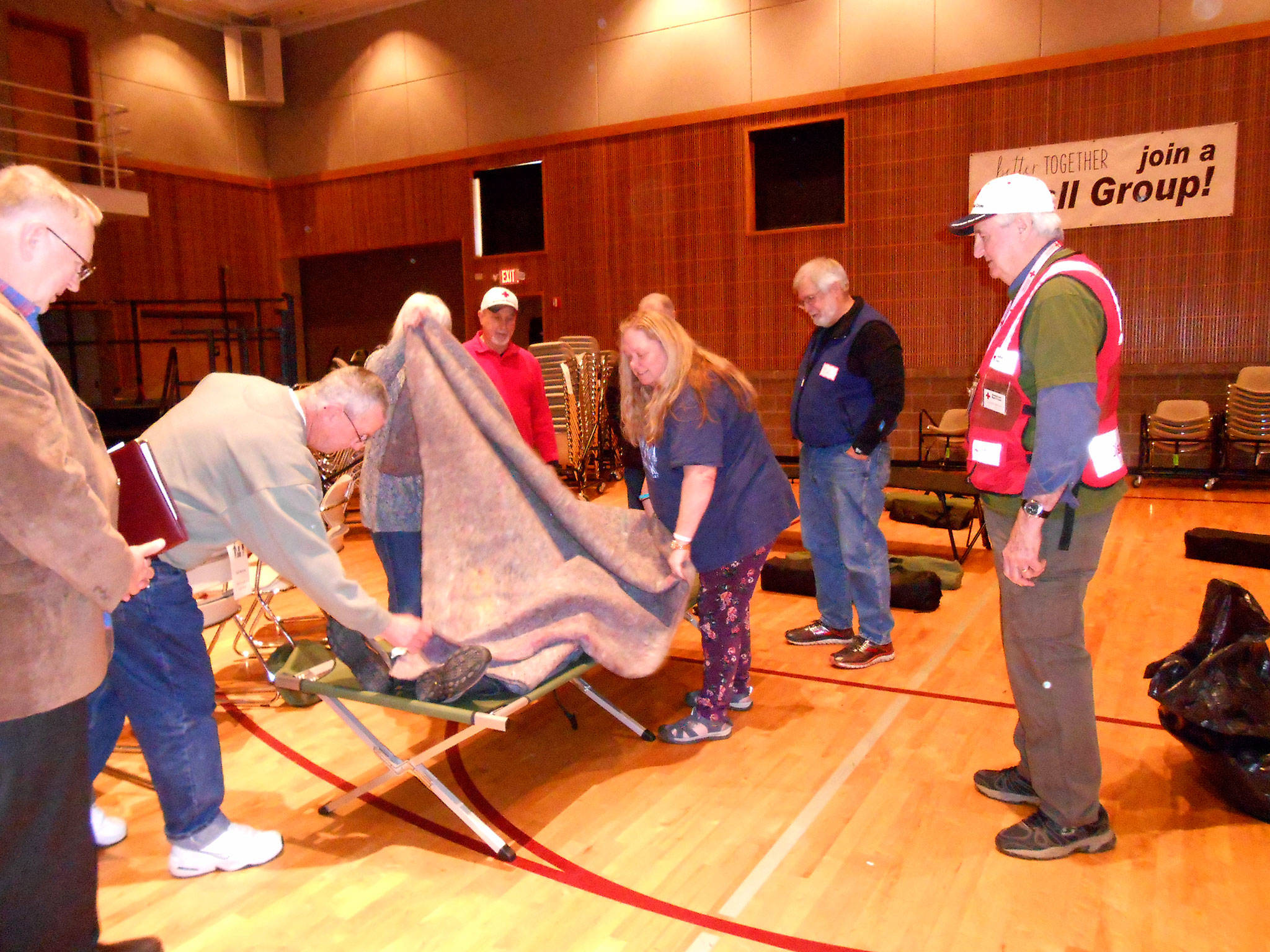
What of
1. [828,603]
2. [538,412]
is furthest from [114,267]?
[828,603]

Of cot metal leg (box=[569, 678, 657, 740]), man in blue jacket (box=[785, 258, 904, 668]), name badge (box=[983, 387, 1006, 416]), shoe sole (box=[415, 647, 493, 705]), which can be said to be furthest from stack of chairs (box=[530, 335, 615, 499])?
name badge (box=[983, 387, 1006, 416])

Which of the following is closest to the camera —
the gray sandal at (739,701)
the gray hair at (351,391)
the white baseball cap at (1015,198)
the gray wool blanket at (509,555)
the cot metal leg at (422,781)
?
the white baseball cap at (1015,198)

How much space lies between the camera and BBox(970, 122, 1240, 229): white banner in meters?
8.10

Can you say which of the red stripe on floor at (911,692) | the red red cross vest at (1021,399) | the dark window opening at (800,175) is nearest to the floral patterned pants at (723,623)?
the red stripe on floor at (911,692)

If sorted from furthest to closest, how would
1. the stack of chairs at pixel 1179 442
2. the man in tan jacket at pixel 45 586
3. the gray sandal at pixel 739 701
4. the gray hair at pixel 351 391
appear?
the stack of chairs at pixel 1179 442, the gray sandal at pixel 739 701, the gray hair at pixel 351 391, the man in tan jacket at pixel 45 586

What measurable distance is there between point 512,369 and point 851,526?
1846 mm

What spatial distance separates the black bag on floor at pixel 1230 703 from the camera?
2494mm

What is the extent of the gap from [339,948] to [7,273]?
1607 mm

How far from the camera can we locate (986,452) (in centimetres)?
232

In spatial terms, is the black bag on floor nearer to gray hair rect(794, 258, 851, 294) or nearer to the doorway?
gray hair rect(794, 258, 851, 294)

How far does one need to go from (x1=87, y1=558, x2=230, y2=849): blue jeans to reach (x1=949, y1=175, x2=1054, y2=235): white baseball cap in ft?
7.29

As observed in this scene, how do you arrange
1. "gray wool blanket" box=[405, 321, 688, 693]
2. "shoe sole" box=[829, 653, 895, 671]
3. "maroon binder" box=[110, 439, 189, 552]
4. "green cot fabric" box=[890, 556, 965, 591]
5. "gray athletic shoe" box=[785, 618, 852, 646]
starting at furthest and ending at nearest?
1. "green cot fabric" box=[890, 556, 965, 591]
2. "gray athletic shoe" box=[785, 618, 852, 646]
3. "shoe sole" box=[829, 653, 895, 671]
4. "gray wool blanket" box=[405, 321, 688, 693]
5. "maroon binder" box=[110, 439, 189, 552]

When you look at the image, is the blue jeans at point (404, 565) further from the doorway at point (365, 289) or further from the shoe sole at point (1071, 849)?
the doorway at point (365, 289)

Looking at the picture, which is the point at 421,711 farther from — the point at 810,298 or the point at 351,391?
the point at 810,298
